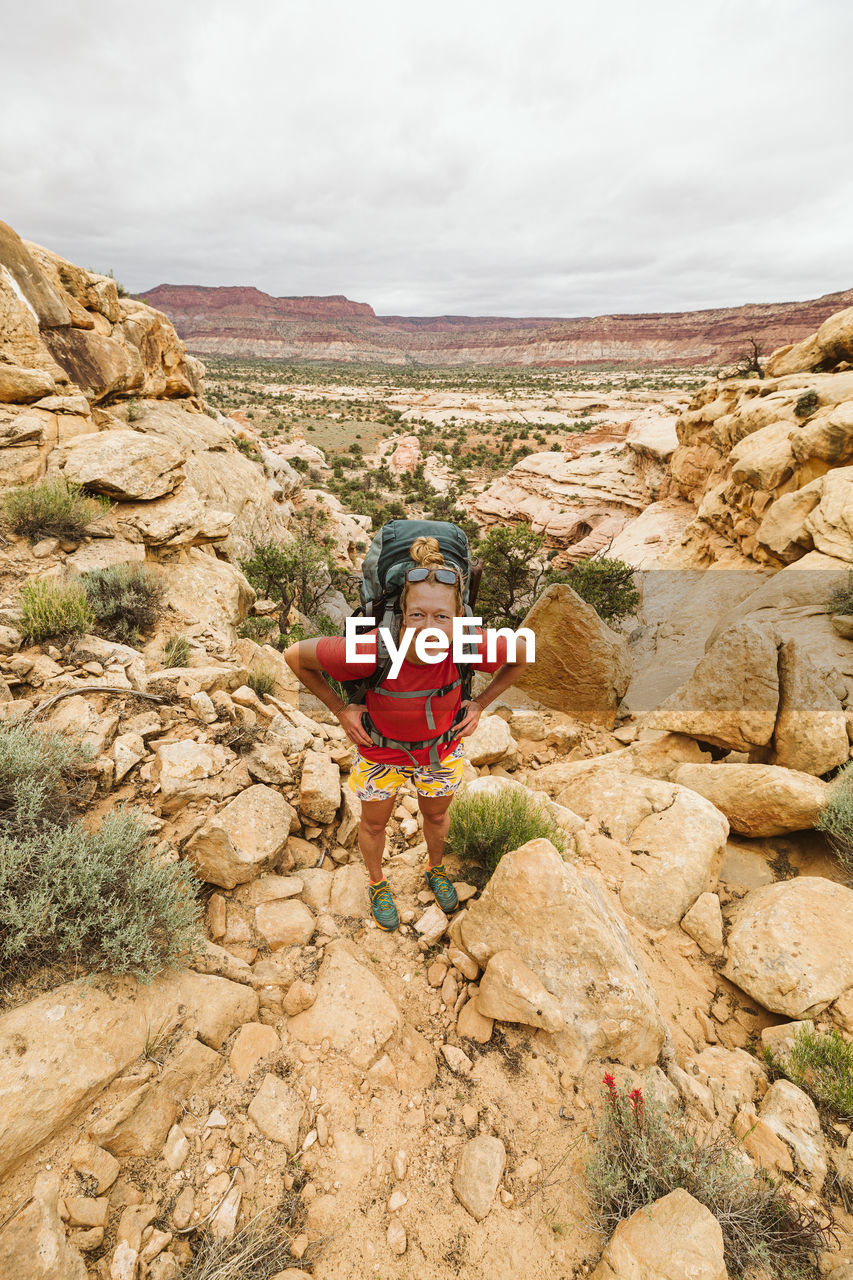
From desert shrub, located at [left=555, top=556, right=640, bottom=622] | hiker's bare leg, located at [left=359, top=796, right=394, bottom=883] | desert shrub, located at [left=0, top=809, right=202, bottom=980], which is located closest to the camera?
desert shrub, located at [left=0, top=809, right=202, bottom=980]

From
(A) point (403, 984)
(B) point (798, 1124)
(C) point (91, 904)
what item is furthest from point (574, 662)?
(C) point (91, 904)

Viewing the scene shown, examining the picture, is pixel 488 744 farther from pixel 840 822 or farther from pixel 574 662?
pixel 840 822

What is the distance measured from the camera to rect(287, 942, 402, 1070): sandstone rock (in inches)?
89.2

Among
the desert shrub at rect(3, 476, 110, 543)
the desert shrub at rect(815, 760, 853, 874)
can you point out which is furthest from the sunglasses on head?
the desert shrub at rect(3, 476, 110, 543)

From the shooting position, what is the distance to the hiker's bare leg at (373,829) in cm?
283

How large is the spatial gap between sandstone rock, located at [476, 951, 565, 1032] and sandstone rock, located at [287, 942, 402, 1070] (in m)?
0.46

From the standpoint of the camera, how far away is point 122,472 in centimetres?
622

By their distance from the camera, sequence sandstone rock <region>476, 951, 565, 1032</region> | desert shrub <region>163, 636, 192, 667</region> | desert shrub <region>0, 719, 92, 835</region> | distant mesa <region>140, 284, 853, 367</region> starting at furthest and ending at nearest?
1. distant mesa <region>140, 284, 853, 367</region>
2. desert shrub <region>163, 636, 192, 667</region>
3. sandstone rock <region>476, 951, 565, 1032</region>
4. desert shrub <region>0, 719, 92, 835</region>

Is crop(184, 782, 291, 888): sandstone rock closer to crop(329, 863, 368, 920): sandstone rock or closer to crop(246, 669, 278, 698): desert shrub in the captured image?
crop(329, 863, 368, 920): sandstone rock

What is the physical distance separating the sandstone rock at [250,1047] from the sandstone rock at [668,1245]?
141 centimetres

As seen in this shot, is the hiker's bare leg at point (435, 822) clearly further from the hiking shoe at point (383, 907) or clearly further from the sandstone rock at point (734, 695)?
the sandstone rock at point (734, 695)

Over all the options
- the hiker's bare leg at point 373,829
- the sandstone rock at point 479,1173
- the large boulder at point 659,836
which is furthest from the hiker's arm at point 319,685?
the large boulder at point 659,836

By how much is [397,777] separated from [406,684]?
66 centimetres

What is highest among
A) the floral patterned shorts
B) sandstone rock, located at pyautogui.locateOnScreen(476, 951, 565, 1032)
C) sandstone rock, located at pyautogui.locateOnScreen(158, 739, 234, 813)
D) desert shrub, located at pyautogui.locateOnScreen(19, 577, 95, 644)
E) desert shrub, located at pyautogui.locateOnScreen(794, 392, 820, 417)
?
desert shrub, located at pyautogui.locateOnScreen(794, 392, 820, 417)
